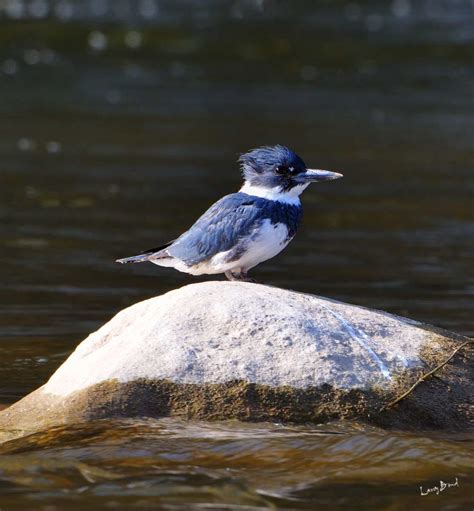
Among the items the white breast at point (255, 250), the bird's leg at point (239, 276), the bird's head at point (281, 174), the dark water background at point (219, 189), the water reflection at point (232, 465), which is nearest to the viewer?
the water reflection at point (232, 465)

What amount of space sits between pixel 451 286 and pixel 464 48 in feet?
Result: 49.9

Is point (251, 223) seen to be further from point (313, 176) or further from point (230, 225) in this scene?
point (313, 176)

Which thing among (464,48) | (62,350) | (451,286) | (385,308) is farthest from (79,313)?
(464,48)

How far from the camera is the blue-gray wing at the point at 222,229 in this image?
6.88 metres

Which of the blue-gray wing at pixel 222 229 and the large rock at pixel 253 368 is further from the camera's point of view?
the blue-gray wing at pixel 222 229

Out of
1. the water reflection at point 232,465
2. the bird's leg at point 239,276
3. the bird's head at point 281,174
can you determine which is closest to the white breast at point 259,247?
the bird's leg at point 239,276

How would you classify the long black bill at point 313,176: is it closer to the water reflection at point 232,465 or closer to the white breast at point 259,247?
the white breast at point 259,247

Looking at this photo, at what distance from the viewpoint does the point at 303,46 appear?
26031mm

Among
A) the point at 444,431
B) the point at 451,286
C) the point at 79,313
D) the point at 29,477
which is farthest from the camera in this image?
the point at 451,286

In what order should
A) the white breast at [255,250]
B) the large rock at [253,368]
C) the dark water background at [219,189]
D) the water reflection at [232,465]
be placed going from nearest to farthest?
the water reflection at [232,465], the dark water background at [219,189], the large rock at [253,368], the white breast at [255,250]

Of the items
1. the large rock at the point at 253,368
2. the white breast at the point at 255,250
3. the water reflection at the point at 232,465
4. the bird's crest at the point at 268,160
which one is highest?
the bird's crest at the point at 268,160

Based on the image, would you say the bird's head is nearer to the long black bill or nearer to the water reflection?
the long black bill

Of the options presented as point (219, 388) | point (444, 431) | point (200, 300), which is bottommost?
point (444, 431)

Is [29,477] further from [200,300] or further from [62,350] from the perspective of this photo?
[62,350]
